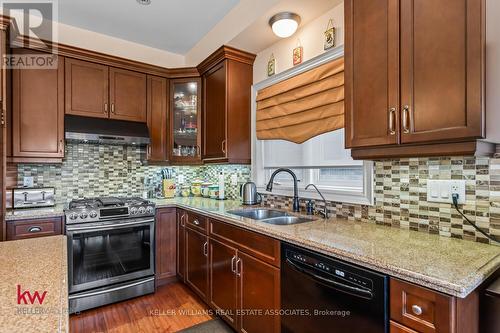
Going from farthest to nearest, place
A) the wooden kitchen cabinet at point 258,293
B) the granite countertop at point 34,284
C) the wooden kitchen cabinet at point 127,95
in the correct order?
the wooden kitchen cabinet at point 127,95
the wooden kitchen cabinet at point 258,293
the granite countertop at point 34,284

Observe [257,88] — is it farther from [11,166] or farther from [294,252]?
[11,166]

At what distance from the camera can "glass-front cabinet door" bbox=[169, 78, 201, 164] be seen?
320cm

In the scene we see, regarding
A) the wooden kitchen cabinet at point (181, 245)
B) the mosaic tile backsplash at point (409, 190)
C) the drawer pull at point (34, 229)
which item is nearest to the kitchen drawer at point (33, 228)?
the drawer pull at point (34, 229)

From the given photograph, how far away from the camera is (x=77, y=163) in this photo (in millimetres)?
2928

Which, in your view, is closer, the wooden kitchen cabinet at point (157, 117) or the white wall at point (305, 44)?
the white wall at point (305, 44)

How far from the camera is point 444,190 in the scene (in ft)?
4.66

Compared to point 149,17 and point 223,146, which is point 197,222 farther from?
point 149,17

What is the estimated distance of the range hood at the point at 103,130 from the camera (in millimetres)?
2564

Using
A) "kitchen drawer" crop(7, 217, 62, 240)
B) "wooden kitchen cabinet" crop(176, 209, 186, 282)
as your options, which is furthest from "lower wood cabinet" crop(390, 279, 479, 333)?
"kitchen drawer" crop(7, 217, 62, 240)

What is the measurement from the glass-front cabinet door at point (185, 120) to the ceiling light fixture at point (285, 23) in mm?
1338

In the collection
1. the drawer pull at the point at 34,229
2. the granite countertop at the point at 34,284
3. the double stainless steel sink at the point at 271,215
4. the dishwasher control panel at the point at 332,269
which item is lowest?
Answer: the drawer pull at the point at 34,229

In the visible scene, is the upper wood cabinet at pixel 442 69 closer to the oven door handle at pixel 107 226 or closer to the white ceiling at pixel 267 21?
the white ceiling at pixel 267 21
